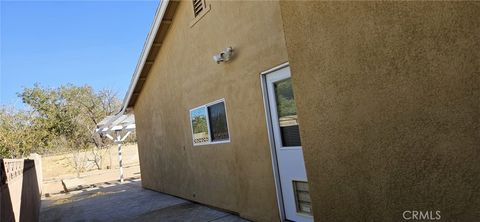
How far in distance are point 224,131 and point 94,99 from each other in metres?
32.1

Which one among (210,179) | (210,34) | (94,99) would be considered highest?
(94,99)

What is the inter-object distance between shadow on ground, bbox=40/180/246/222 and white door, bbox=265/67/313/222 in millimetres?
1499

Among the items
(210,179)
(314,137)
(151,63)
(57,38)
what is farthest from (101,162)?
(314,137)

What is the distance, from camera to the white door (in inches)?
207

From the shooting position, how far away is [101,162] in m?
27.7

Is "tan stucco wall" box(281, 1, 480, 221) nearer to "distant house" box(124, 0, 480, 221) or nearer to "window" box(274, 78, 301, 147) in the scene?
"distant house" box(124, 0, 480, 221)

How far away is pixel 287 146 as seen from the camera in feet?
18.0

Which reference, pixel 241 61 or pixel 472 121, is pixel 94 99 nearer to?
pixel 241 61

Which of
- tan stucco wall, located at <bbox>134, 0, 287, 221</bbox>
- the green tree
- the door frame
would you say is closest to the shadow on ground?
tan stucco wall, located at <bbox>134, 0, 287, 221</bbox>

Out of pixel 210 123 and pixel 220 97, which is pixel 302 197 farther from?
pixel 210 123

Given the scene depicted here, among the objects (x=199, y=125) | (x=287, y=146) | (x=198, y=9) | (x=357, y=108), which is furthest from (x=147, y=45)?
(x=357, y=108)

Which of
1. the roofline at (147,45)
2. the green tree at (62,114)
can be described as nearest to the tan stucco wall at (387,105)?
the roofline at (147,45)

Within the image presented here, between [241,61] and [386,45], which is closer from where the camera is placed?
[386,45]

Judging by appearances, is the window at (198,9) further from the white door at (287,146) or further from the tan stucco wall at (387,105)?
the tan stucco wall at (387,105)
